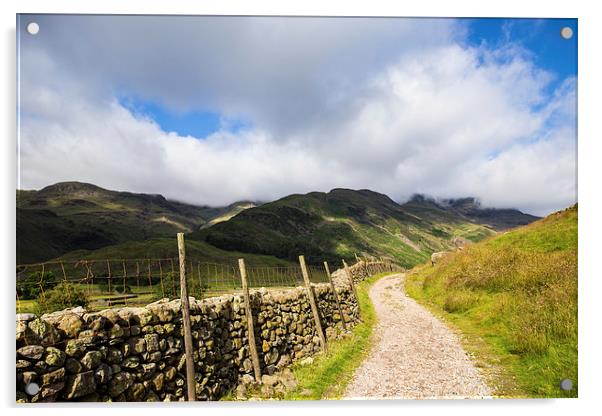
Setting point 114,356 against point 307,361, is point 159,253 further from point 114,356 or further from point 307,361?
point 114,356

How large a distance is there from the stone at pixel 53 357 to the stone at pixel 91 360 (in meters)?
0.27

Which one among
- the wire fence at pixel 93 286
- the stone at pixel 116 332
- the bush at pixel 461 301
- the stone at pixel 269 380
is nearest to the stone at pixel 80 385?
the stone at pixel 116 332

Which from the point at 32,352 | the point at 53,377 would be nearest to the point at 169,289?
the point at 53,377

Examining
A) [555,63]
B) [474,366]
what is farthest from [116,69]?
[474,366]

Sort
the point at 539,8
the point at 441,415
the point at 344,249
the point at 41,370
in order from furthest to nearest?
the point at 344,249
the point at 539,8
the point at 441,415
the point at 41,370

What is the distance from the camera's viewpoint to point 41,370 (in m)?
4.06

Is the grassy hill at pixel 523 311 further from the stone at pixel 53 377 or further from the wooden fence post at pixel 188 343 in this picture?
the stone at pixel 53 377

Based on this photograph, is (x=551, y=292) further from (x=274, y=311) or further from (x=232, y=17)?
(x=232, y=17)

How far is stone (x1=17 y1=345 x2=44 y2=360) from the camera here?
12.9ft

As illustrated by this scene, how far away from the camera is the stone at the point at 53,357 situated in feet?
13.1

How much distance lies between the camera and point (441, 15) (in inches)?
259

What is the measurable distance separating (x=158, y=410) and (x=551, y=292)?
8.61m

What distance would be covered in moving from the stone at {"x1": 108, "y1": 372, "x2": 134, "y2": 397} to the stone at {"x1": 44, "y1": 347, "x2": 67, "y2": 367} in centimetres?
85

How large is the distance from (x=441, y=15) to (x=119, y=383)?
835cm
